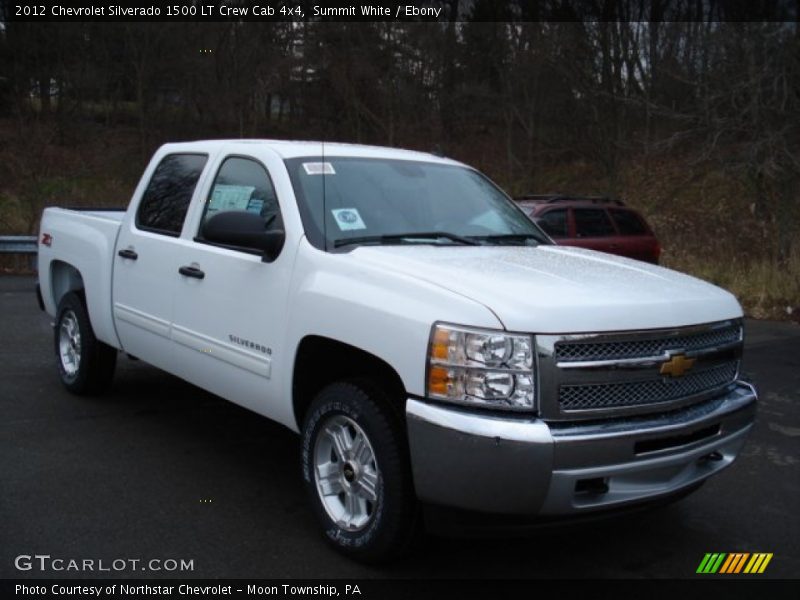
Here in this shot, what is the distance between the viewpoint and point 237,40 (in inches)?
872

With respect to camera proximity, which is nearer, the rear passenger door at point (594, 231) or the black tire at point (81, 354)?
the black tire at point (81, 354)

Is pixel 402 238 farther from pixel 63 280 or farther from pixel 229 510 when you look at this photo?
pixel 63 280

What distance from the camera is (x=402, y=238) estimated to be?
14.3ft

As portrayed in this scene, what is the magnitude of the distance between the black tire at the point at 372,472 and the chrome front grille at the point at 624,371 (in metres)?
0.68

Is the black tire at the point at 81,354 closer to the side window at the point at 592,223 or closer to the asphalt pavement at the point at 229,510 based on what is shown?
the asphalt pavement at the point at 229,510

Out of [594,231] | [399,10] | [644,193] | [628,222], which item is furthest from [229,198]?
[644,193]

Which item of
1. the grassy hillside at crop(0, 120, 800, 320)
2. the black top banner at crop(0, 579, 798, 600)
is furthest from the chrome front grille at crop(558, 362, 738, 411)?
the grassy hillside at crop(0, 120, 800, 320)

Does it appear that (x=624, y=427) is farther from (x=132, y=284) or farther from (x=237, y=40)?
(x=237, y=40)

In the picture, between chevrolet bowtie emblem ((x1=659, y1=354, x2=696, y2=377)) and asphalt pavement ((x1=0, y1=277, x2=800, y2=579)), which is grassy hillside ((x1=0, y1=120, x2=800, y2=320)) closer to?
asphalt pavement ((x1=0, y1=277, x2=800, y2=579))

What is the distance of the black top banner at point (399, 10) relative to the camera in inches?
618

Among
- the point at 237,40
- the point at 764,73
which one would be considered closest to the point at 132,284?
the point at 764,73

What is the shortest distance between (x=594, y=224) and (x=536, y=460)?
33.3ft

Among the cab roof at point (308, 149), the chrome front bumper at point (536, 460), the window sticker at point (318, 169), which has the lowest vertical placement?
the chrome front bumper at point (536, 460)

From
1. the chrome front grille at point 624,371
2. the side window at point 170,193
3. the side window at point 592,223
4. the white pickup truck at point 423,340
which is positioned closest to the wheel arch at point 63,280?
the side window at point 170,193
